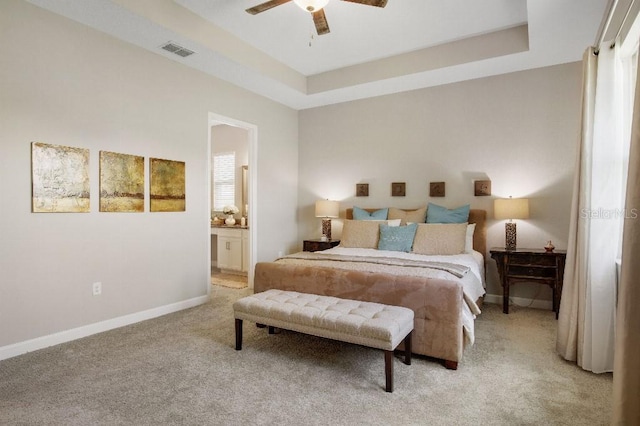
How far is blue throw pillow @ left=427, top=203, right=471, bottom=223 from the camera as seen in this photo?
4.22 meters

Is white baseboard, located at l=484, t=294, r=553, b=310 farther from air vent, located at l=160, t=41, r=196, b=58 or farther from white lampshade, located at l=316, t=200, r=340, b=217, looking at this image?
air vent, located at l=160, t=41, r=196, b=58

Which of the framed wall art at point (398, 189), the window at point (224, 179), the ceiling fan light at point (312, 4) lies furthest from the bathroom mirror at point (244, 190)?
the ceiling fan light at point (312, 4)

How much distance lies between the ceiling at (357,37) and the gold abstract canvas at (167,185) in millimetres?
1142

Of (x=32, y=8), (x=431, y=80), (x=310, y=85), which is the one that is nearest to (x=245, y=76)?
(x=310, y=85)

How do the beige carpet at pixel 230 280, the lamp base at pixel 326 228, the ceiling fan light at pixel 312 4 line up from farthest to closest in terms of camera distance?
the lamp base at pixel 326 228, the beige carpet at pixel 230 280, the ceiling fan light at pixel 312 4

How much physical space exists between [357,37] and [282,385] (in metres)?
3.45

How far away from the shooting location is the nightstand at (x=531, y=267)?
3.62 m

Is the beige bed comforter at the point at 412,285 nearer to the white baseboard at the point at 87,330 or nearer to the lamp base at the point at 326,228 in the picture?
the white baseboard at the point at 87,330

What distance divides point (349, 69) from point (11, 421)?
451 cm

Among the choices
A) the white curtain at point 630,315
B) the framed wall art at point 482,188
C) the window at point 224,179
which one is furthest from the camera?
the window at point 224,179

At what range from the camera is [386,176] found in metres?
5.05

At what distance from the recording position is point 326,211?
514 cm

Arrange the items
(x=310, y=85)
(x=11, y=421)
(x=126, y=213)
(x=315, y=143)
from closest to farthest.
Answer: (x=11, y=421) → (x=126, y=213) → (x=310, y=85) → (x=315, y=143)

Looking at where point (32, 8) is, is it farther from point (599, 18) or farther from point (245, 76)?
point (599, 18)
